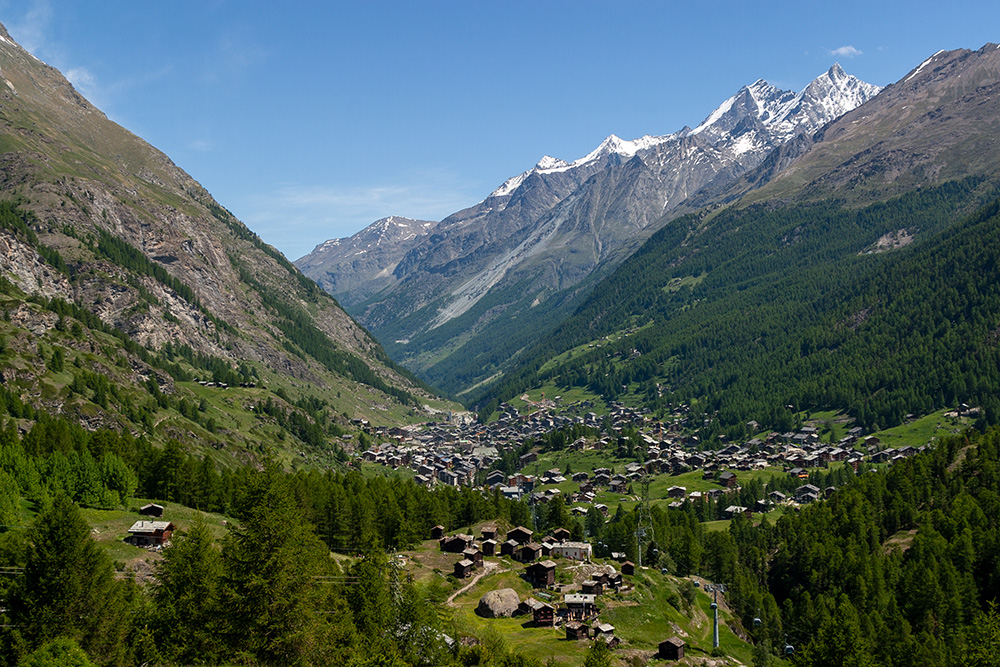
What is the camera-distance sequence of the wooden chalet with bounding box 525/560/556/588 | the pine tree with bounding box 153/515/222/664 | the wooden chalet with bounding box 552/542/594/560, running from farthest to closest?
the wooden chalet with bounding box 552/542/594/560, the wooden chalet with bounding box 525/560/556/588, the pine tree with bounding box 153/515/222/664

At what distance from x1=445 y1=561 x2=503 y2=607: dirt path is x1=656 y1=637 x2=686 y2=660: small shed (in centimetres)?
2532

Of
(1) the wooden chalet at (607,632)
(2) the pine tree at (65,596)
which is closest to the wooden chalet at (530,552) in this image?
(1) the wooden chalet at (607,632)

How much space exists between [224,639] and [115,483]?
63745 mm

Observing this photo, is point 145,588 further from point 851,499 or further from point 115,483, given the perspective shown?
point 851,499

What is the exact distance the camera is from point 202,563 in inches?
2324

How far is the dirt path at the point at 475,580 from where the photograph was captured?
94.7 m

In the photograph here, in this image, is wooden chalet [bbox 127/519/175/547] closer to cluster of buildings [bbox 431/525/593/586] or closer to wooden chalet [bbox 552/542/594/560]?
cluster of buildings [bbox 431/525/593/586]

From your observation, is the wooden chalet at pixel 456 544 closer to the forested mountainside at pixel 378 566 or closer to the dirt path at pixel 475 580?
the forested mountainside at pixel 378 566

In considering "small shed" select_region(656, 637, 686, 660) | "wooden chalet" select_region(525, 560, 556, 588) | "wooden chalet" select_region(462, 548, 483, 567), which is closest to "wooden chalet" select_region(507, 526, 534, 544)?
"wooden chalet" select_region(462, 548, 483, 567)

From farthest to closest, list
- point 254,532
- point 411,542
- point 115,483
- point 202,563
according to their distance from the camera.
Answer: point 411,542 < point 115,483 < point 202,563 < point 254,532

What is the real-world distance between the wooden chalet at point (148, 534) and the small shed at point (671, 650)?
189 ft

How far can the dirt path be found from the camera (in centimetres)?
9469

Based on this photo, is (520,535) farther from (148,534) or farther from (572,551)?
(148,534)

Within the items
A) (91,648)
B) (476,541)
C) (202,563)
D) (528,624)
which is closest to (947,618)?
(528,624)
